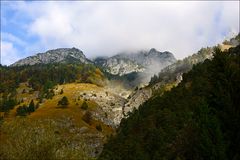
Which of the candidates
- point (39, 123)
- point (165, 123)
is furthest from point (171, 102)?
point (39, 123)

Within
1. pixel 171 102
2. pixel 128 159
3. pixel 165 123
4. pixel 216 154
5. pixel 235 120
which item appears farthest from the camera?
pixel 171 102

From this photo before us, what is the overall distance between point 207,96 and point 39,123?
2981 centimetres

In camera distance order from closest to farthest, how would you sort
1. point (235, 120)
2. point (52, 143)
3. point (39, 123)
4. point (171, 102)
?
point (235, 120), point (52, 143), point (39, 123), point (171, 102)

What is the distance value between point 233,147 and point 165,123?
331 ft

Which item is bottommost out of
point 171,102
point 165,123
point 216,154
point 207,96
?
Answer: point 216,154

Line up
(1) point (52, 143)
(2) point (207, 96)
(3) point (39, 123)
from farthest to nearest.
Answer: (3) point (39, 123), (1) point (52, 143), (2) point (207, 96)

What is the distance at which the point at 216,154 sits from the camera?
3519 centimetres

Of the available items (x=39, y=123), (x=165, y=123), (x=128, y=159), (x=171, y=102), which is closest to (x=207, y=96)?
(x=39, y=123)

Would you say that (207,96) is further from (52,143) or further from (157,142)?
(157,142)

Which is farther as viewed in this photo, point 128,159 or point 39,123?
point 128,159

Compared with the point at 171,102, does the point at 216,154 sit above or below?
below

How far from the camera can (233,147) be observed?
120 ft

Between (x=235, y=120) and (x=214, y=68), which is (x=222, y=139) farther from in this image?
(x=214, y=68)

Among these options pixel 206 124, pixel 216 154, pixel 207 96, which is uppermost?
pixel 207 96
